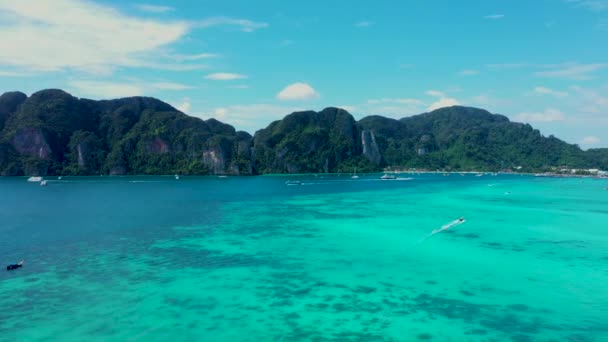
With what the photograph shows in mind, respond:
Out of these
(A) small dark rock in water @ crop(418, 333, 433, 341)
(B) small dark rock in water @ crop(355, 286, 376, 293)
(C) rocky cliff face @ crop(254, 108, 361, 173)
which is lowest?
(A) small dark rock in water @ crop(418, 333, 433, 341)

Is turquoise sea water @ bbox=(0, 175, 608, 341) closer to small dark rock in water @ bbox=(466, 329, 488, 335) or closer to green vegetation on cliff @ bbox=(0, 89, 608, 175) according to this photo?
small dark rock in water @ bbox=(466, 329, 488, 335)

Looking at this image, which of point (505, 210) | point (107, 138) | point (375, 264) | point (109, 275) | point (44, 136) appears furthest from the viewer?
point (107, 138)

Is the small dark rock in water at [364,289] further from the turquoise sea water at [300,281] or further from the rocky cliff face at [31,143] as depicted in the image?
the rocky cliff face at [31,143]

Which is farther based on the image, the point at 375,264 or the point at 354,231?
the point at 354,231

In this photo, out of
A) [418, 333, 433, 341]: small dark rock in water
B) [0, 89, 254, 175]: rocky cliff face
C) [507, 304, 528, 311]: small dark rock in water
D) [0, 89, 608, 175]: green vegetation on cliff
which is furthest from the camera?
[0, 89, 608, 175]: green vegetation on cliff

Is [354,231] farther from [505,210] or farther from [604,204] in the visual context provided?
[604,204]

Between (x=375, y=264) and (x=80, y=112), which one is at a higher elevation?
(x=80, y=112)

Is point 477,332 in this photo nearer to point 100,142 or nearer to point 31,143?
Answer: point 31,143

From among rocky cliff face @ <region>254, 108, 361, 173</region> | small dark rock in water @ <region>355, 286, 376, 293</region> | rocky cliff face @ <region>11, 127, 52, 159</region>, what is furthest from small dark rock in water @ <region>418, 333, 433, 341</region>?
rocky cliff face @ <region>11, 127, 52, 159</region>

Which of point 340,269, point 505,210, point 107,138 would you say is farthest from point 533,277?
point 107,138

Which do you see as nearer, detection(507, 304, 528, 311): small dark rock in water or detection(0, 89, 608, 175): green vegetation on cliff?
detection(507, 304, 528, 311): small dark rock in water
